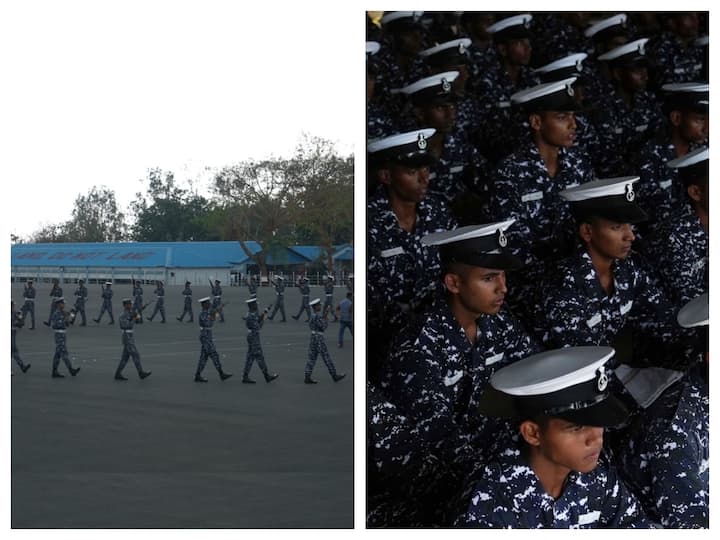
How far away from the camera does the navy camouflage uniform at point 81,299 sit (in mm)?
3575

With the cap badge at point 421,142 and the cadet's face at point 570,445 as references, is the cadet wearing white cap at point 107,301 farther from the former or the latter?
the cadet's face at point 570,445

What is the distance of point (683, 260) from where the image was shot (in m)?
4.49

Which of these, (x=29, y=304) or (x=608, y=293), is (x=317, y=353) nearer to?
(x=29, y=304)

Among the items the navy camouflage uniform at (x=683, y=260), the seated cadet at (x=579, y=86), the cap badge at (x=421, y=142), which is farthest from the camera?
the seated cadet at (x=579, y=86)

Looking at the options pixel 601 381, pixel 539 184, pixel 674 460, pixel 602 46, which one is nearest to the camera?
pixel 601 381

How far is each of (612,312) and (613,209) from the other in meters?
0.48

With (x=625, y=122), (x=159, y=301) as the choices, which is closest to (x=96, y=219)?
(x=159, y=301)

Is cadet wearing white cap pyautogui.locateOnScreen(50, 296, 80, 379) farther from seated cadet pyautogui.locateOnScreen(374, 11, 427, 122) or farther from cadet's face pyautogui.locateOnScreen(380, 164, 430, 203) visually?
seated cadet pyautogui.locateOnScreen(374, 11, 427, 122)

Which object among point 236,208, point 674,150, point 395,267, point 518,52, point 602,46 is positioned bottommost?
point 395,267

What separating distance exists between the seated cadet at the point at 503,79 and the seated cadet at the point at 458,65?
185 millimetres

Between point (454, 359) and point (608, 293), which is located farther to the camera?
point (608, 293)

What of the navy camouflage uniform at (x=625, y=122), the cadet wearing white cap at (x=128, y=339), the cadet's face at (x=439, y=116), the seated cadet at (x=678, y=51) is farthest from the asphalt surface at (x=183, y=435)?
the seated cadet at (x=678, y=51)

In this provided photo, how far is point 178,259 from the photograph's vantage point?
12.0 ft

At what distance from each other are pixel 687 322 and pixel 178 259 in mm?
2210
